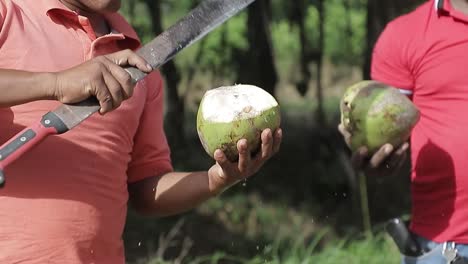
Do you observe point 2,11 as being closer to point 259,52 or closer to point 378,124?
point 378,124

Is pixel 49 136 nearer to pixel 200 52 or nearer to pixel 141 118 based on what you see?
pixel 141 118

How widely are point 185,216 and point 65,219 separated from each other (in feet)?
10.7

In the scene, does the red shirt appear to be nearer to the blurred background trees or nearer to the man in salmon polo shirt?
the man in salmon polo shirt

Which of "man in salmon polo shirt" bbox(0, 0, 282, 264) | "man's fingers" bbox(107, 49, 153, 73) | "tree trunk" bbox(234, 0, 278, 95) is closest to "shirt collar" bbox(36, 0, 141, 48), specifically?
"man in salmon polo shirt" bbox(0, 0, 282, 264)

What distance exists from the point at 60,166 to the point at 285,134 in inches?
154

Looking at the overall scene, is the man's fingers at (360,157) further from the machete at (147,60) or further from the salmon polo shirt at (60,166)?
the salmon polo shirt at (60,166)

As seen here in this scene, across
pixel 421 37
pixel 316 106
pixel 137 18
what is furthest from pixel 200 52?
pixel 421 37

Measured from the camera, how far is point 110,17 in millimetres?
3055

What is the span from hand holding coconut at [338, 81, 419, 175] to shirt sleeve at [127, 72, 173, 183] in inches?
26.7

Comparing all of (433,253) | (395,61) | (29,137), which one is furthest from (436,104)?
(29,137)

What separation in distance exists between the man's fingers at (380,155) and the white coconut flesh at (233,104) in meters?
0.61

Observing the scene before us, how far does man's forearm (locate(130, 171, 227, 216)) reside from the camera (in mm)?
3113

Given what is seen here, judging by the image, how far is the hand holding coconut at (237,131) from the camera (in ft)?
9.55

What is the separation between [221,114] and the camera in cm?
303
